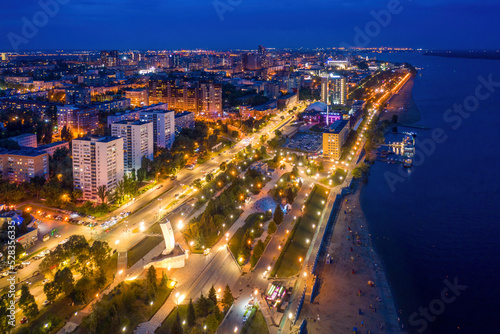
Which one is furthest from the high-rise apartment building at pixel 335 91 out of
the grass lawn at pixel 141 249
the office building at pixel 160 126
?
the grass lawn at pixel 141 249

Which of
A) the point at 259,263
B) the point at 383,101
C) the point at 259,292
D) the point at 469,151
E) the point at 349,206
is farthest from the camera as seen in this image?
the point at 383,101

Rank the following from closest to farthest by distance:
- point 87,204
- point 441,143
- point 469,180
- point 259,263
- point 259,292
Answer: point 259,292 < point 259,263 < point 87,204 < point 469,180 < point 441,143

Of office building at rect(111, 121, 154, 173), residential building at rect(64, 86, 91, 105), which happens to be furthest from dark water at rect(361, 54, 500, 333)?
residential building at rect(64, 86, 91, 105)

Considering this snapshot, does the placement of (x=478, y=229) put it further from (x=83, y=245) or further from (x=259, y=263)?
(x=83, y=245)

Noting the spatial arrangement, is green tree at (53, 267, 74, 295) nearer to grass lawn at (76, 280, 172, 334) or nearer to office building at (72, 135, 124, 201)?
grass lawn at (76, 280, 172, 334)

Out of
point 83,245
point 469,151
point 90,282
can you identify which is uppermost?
point 469,151

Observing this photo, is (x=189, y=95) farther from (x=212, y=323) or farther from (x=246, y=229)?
(x=212, y=323)

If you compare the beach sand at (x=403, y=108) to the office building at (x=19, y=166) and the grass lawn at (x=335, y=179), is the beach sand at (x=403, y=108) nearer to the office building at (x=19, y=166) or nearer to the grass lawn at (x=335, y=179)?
the grass lawn at (x=335, y=179)

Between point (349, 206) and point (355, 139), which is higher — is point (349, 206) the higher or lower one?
the lower one

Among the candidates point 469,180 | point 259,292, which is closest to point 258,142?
point 469,180
